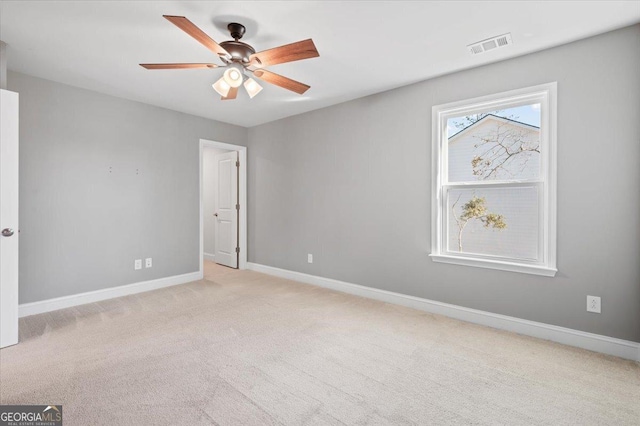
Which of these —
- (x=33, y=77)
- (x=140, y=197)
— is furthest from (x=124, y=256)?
(x=33, y=77)

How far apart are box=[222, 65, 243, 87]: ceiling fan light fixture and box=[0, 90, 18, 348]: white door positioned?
1.86 m

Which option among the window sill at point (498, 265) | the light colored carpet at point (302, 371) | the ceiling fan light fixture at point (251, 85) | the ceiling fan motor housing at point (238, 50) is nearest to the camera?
the light colored carpet at point (302, 371)

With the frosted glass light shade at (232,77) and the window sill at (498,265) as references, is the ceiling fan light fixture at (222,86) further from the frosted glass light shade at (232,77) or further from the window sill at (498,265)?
the window sill at (498,265)

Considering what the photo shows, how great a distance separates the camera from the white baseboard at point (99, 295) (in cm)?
330

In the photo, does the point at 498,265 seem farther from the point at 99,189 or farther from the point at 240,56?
the point at 99,189

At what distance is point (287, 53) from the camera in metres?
2.18

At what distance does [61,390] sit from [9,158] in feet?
6.40

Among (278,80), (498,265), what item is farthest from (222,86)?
(498,265)

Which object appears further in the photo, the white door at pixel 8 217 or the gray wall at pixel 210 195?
the gray wall at pixel 210 195

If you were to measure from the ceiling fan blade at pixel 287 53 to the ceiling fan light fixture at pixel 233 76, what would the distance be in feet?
0.48

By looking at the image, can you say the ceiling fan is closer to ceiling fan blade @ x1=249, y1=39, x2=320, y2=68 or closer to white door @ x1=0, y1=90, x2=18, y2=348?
ceiling fan blade @ x1=249, y1=39, x2=320, y2=68

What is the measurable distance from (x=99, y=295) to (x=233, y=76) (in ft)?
10.7

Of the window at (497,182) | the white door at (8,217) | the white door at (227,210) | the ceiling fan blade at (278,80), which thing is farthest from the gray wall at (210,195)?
the window at (497,182)

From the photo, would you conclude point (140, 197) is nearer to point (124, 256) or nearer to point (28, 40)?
point (124, 256)
